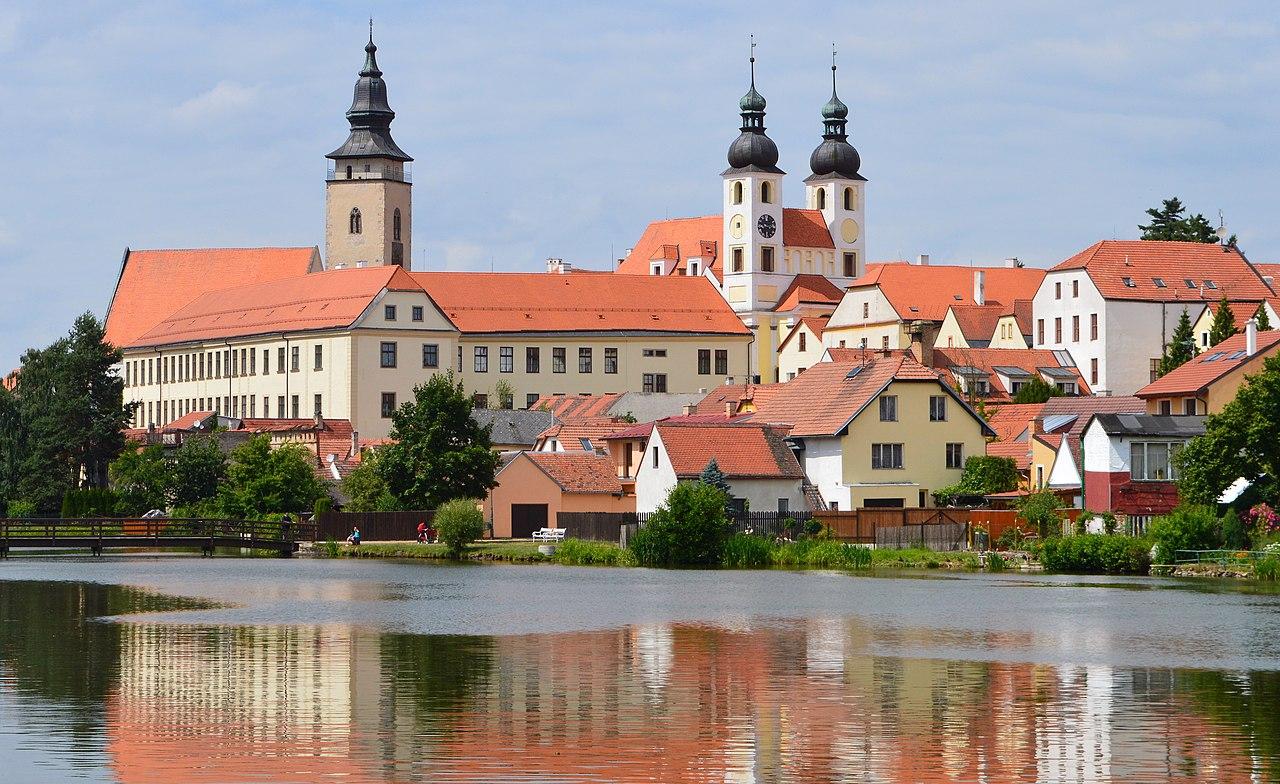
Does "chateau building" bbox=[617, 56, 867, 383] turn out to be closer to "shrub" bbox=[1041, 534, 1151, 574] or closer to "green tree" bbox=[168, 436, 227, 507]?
"green tree" bbox=[168, 436, 227, 507]

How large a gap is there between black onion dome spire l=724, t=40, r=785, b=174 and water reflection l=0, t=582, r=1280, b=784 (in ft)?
401

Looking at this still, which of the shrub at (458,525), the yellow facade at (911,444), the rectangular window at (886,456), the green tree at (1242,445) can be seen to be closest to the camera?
the green tree at (1242,445)

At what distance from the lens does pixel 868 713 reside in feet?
80.8

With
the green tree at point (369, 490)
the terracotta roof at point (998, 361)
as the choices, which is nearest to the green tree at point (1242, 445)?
the green tree at point (369, 490)

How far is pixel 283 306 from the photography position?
13400cm

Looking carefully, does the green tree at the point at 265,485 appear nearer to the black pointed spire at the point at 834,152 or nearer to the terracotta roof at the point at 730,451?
the terracotta roof at the point at 730,451

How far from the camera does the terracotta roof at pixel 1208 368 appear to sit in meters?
77.9

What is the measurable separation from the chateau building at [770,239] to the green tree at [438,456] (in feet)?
210

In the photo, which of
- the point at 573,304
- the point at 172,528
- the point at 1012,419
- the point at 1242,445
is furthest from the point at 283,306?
the point at 1242,445

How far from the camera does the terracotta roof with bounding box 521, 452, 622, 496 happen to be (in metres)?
78.9

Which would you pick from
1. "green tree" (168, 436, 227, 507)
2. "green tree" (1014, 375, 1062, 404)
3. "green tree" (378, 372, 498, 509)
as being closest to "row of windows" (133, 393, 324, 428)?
"green tree" (168, 436, 227, 507)

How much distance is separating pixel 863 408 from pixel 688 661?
41.3m

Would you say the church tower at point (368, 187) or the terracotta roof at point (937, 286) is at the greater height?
the church tower at point (368, 187)

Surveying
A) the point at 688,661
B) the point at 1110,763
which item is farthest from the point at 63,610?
the point at 1110,763
